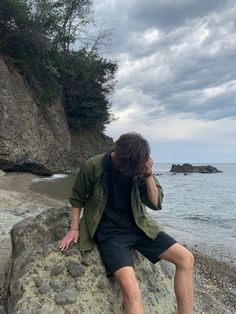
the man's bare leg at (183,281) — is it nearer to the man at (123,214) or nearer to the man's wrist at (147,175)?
the man at (123,214)

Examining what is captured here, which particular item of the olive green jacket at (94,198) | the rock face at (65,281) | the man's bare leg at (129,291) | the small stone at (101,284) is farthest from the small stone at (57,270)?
the man's bare leg at (129,291)

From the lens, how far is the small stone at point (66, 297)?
3.91m

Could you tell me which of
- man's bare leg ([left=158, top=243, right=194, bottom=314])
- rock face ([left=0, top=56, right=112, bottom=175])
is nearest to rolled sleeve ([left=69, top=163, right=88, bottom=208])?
man's bare leg ([left=158, top=243, right=194, bottom=314])

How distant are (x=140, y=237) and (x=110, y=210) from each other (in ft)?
1.46

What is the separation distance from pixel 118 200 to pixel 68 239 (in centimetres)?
70

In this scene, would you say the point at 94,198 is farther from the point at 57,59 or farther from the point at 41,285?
the point at 57,59

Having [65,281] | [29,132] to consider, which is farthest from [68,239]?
[29,132]

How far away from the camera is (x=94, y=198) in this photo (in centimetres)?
438

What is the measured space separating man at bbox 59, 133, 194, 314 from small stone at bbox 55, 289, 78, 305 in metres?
0.44

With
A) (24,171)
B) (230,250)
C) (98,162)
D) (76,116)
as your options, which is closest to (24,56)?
(24,171)

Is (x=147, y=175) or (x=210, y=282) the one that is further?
(x=210, y=282)

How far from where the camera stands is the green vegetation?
23.8 metres

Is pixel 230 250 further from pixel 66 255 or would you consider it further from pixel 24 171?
pixel 24 171

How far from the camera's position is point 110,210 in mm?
4406
